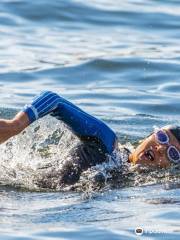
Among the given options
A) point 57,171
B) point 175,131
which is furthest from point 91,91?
point 57,171

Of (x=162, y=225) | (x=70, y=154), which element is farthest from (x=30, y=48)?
(x=162, y=225)

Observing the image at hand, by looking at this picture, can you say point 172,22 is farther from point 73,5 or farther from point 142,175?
point 142,175

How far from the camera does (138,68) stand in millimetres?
14430

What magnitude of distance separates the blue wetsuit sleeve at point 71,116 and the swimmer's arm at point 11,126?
95 mm

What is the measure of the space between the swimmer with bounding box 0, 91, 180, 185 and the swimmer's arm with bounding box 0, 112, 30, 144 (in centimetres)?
39

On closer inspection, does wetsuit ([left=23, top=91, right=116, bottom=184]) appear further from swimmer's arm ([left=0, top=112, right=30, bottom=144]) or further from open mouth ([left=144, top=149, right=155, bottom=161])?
swimmer's arm ([left=0, top=112, right=30, bottom=144])

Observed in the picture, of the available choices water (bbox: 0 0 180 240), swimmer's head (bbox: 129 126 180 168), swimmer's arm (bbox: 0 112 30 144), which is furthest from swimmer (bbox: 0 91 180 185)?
swimmer's arm (bbox: 0 112 30 144)

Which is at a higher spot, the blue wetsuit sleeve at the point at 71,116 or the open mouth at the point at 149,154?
the blue wetsuit sleeve at the point at 71,116

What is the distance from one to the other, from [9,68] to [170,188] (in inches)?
243

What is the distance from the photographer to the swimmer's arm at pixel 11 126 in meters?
7.53

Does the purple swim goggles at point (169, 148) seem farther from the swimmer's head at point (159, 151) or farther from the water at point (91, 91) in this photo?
the water at point (91, 91)

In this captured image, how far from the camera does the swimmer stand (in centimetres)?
837

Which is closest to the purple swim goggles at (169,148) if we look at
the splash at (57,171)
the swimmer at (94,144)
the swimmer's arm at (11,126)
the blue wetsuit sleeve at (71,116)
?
the swimmer at (94,144)

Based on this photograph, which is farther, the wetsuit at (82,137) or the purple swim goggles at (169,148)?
the purple swim goggles at (169,148)
